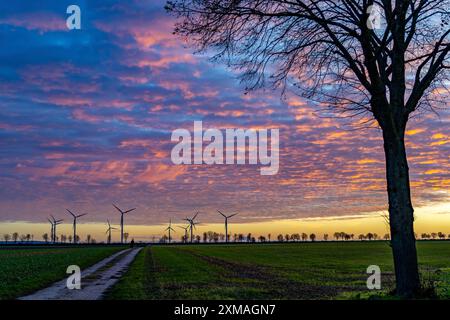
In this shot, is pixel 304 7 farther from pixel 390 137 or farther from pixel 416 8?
pixel 390 137

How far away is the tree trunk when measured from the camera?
17.5m

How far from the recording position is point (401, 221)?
693 inches

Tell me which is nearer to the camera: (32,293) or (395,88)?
(395,88)

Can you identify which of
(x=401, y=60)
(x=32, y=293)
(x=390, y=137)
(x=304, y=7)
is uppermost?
(x=304, y=7)

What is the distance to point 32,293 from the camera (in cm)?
2450

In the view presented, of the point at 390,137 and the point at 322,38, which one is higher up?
the point at 322,38

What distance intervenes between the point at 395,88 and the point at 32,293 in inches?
703

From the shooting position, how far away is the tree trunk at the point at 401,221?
17469mm

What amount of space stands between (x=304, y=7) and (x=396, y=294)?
9951mm
